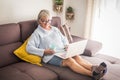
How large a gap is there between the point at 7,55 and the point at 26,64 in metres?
0.26

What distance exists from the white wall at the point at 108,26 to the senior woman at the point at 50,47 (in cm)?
87

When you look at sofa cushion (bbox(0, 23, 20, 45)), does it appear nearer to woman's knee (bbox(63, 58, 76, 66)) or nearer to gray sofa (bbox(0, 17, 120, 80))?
gray sofa (bbox(0, 17, 120, 80))

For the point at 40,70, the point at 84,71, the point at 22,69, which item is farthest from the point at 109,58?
the point at 22,69

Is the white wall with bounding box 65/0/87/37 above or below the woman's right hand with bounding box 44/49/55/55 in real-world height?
above

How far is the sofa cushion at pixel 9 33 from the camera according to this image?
231 cm

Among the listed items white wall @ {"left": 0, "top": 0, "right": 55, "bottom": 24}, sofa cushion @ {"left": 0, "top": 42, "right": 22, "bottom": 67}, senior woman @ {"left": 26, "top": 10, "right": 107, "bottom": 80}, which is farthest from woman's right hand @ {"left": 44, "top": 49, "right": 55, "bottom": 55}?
white wall @ {"left": 0, "top": 0, "right": 55, "bottom": 24}

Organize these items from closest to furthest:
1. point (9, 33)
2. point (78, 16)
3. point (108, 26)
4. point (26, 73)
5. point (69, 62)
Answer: point (26, 73) → point (69, 62) → point (9, 33) → point (108, 26) → point (78, 16)

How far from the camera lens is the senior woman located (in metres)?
2.14

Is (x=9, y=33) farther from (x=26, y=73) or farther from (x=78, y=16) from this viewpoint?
(x=78, y=16)

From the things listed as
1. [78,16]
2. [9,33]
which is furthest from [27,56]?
[78,16]

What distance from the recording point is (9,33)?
237 centimetres

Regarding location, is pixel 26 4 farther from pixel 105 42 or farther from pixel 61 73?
pixel 105 42

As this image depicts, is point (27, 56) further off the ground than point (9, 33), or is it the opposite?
point (9, 33)

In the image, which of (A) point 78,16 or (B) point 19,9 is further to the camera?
(A) point 78,16
